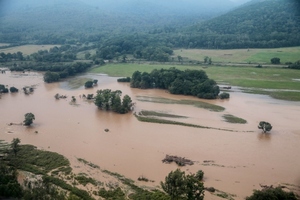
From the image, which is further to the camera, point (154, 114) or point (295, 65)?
point (295, 65)

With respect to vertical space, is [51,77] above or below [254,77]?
below

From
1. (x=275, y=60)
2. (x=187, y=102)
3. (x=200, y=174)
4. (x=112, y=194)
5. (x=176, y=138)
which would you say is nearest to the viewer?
(x=112, y=194)

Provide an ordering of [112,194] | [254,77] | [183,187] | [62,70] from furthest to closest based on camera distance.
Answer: [62,70] → [254,77] → [112,194] → [183,187]

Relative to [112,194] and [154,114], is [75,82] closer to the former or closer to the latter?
[154,114]

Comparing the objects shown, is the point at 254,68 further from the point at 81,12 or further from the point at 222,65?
the point at 81,12

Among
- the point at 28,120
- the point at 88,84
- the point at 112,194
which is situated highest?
the point at 88,84

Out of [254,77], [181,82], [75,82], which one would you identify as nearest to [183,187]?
[181,82]
